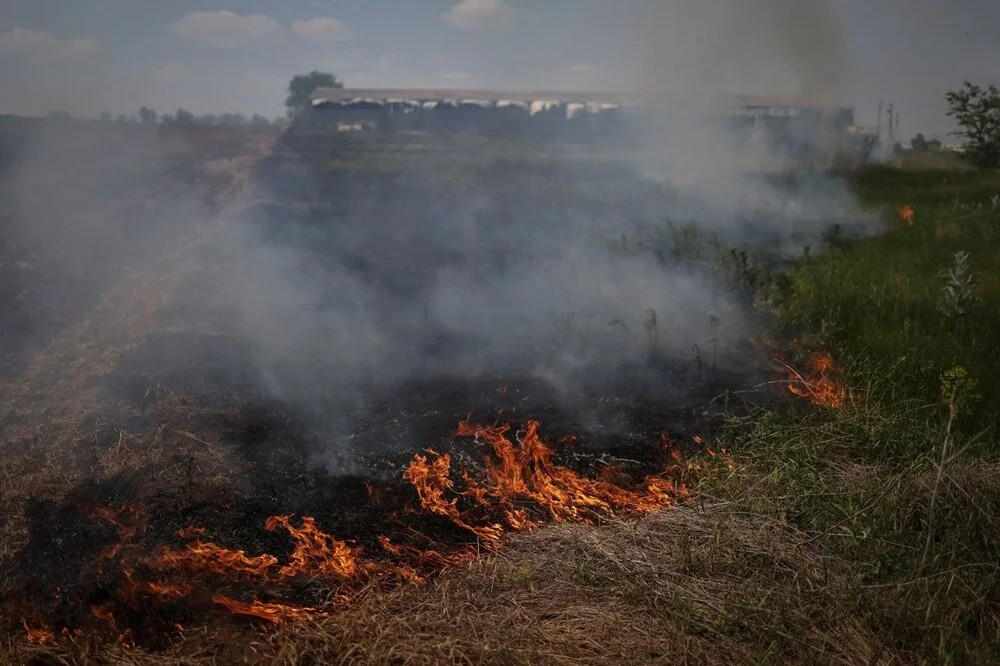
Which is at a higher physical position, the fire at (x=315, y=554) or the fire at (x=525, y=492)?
the fire at (x=525, y=492)

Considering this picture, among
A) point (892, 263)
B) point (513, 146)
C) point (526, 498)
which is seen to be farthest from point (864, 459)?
point (513, 146)

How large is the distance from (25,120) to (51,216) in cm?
549

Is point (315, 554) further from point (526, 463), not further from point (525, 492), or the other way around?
point (526, 463)

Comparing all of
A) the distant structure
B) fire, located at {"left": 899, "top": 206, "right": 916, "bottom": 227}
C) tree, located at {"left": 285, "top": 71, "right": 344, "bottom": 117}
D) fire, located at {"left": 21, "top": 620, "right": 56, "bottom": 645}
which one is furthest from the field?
tree, located at {"left": 285, "top": 71, "right": 344, "bottom": 117}

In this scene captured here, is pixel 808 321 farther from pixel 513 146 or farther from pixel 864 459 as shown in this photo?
pixel 513 146

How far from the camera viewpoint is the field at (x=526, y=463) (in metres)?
3.01

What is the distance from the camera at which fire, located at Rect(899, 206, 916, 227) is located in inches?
420

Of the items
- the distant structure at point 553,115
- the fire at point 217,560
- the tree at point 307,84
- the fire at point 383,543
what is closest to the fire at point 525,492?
the fire at point 383,543

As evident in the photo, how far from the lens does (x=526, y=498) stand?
4219mm

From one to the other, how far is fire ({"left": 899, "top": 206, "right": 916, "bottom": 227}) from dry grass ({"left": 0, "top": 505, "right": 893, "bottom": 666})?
9.20m

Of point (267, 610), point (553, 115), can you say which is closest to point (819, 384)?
point (267, 610)

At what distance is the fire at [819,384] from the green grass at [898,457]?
0.11 metres

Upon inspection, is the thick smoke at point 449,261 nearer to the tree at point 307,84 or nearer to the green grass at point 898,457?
the green grass at point 898,457

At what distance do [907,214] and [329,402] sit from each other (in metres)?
10.5
